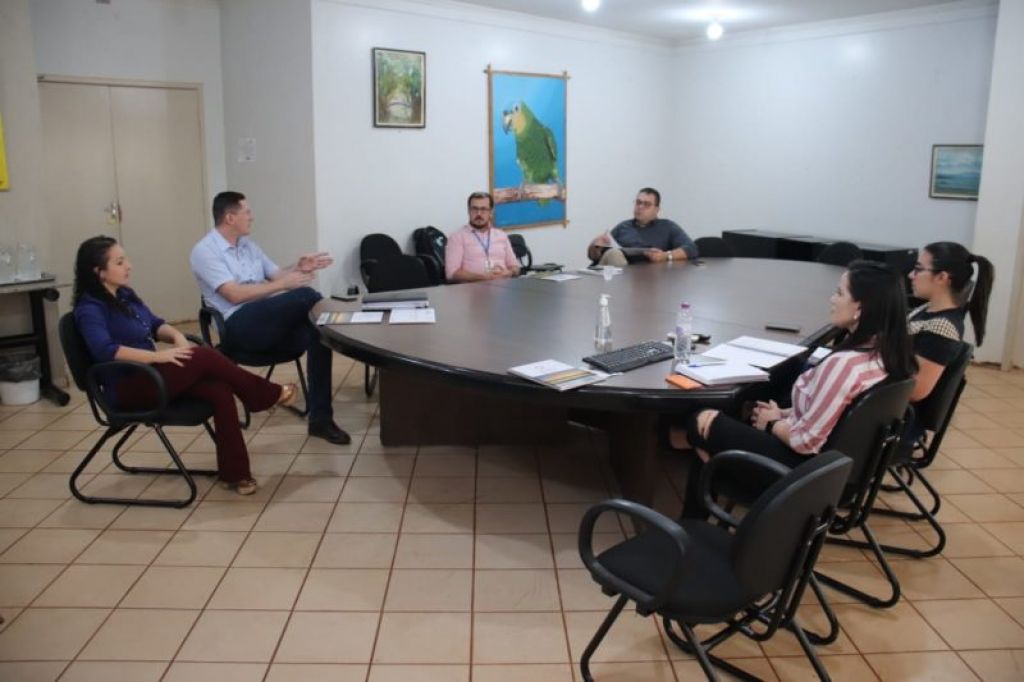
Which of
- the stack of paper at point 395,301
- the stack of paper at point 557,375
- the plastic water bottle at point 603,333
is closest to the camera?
the stack of paper at point 557,375

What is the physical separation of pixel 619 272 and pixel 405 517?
7.98 feet

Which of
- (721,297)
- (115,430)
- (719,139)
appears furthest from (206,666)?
(719,139)

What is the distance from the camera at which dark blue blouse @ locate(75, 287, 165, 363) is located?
3.26m

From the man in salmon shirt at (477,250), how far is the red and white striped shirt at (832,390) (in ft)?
10.0

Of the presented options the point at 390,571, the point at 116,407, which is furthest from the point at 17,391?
the point at 390,571

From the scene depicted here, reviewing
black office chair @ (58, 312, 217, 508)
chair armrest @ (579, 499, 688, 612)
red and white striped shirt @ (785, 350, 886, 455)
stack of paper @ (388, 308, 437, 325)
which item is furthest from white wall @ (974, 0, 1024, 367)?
black office chair @ (58, 312, 217, 508)

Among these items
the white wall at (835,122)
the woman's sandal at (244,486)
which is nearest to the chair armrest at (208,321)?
the woman's sandal at (244,486)

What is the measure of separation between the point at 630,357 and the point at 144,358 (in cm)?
195

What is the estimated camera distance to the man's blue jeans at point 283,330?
13.7ft

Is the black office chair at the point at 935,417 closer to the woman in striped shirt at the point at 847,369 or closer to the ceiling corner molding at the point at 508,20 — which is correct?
the woman in striped shirt at the point at 847,369

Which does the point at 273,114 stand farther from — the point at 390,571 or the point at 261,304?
the point at 390,571

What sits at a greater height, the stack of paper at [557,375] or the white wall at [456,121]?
the white wall at [456,121]

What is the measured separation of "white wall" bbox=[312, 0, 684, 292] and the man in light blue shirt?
168 centimetres

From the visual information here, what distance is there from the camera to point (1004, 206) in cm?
566
